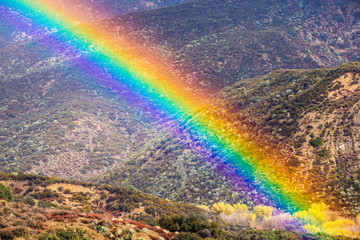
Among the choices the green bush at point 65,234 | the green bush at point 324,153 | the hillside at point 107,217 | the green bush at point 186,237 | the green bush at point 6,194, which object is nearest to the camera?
the green bush at point 65,234

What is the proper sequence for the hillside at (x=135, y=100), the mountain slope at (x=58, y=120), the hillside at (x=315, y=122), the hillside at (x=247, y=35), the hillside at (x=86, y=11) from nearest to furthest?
the hillside at (x=315, y=122) → the hillside at (x=135, y=100) → the mountain slope at (x=58, y=120) → the hillside at (x=247, y=35) → the hillside at (x=86, y=11)

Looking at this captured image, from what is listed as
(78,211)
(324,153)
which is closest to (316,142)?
(324,153)

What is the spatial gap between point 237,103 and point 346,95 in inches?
902

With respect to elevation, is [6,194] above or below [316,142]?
below

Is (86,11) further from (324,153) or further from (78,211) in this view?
(78,211)

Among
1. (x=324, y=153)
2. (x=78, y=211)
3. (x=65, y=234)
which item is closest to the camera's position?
(x=65, y=234)

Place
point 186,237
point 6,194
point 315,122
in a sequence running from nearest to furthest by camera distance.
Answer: point 186,237 < point 6,194 < point 315,122

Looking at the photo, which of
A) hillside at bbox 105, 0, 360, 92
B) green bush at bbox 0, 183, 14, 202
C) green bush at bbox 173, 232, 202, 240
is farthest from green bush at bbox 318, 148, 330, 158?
hillside at bbox 105, 0, 360, 92

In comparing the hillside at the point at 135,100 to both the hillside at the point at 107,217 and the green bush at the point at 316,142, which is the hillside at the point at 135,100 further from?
the green bush at the point at 316,142

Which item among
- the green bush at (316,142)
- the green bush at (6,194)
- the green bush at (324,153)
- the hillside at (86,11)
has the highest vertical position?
the hillside at (86,11)

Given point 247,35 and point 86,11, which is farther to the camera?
point 86,11

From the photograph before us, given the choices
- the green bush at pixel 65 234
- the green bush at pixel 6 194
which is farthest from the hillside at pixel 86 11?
the green bush at pixel 65 234

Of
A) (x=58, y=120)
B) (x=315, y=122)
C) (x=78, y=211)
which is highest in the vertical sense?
(x=58, y=120)

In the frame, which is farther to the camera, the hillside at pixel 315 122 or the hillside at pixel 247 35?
the hillside at pixel 247 35
